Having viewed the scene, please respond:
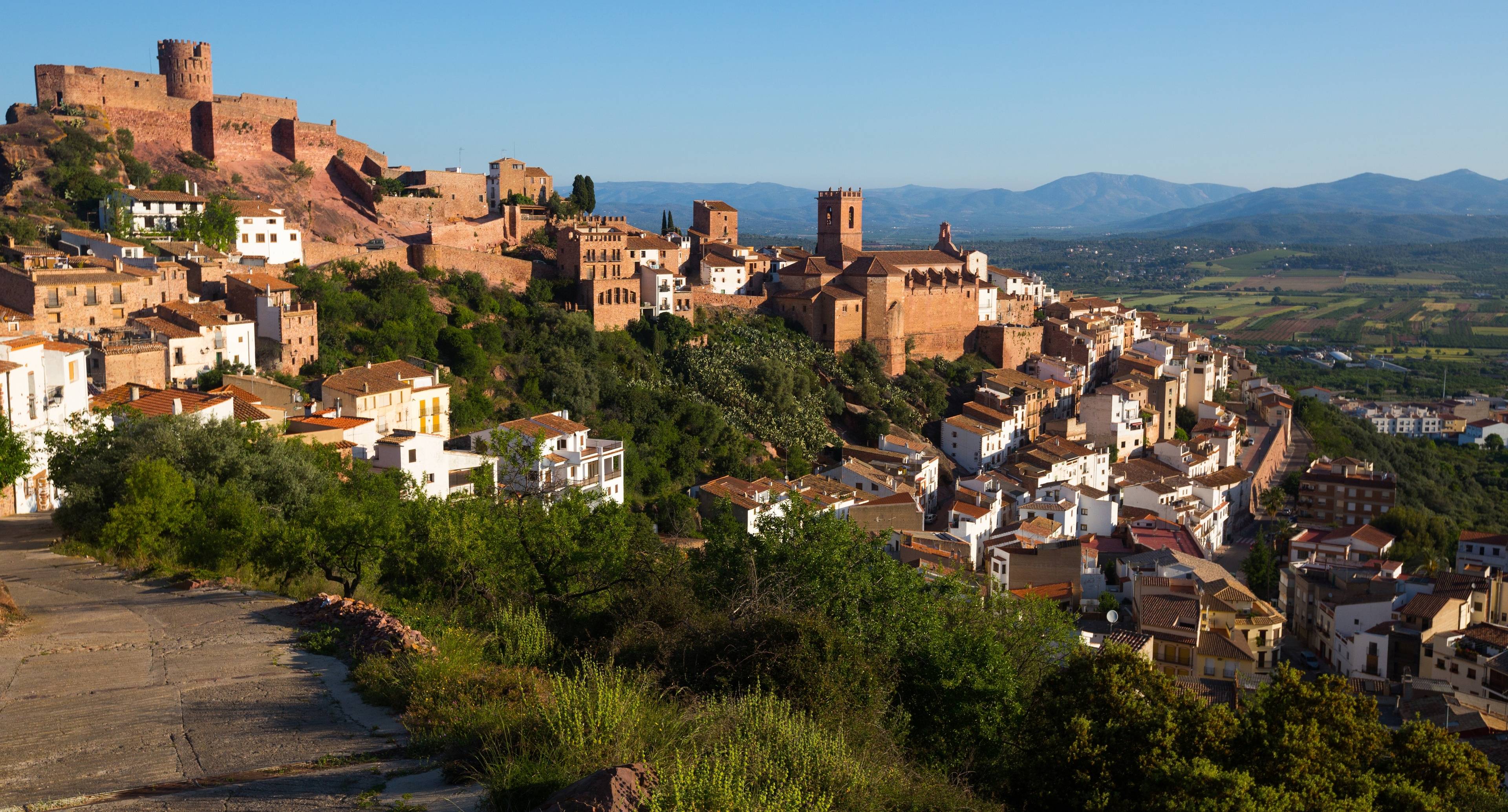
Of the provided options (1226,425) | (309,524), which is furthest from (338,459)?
(1226,425)

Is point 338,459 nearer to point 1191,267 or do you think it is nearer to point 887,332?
point 887,332

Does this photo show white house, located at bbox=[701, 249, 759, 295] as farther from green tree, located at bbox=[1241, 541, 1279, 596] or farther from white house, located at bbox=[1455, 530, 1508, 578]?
white house, located at bbox=[1455, 530, 1508, 578]

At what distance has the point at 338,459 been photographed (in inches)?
719

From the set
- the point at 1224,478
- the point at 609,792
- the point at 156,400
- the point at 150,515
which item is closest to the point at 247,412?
the point at 156,400

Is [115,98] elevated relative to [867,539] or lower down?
elevated

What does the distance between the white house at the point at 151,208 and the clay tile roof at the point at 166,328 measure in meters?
7.09

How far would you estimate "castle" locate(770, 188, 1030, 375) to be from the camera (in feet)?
137

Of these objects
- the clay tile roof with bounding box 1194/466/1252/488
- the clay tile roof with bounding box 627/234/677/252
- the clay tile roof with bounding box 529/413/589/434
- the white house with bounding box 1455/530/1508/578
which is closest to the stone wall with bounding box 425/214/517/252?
the clay tile roof with bounding box 627/234/677/252

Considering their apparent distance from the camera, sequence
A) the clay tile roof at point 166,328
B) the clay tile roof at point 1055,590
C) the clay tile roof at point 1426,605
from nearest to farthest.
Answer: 1. the clay tile roof at point 1426,605
2. the clay tile roof at point 166,328
3. the clay tile roof at point 1055,590

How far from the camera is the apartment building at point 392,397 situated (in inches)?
906

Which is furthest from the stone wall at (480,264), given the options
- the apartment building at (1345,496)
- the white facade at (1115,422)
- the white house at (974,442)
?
the apartment building at (1345,496)

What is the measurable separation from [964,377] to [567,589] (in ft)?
112

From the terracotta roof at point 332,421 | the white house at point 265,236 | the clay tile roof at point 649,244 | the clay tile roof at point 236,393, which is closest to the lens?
the terracotta roof at point 332,421

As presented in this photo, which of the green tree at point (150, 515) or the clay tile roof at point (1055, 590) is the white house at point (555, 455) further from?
the clay tile roof at point (1055, 590)
